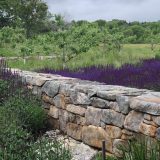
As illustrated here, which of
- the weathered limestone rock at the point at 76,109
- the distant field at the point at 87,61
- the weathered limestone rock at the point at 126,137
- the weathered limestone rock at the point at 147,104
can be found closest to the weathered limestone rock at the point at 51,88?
the weathered limestone rock at the point at 76,109

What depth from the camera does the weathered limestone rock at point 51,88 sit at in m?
6.57

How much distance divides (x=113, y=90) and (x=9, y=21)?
116 ft

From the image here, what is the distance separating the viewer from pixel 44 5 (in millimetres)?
40562

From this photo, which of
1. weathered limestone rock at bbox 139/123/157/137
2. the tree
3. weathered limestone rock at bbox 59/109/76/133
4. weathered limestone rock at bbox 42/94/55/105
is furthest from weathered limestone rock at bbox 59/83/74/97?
the tree

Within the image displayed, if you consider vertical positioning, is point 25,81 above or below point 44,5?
below

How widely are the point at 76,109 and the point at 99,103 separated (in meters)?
0.67

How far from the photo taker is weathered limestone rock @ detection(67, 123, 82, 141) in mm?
5973

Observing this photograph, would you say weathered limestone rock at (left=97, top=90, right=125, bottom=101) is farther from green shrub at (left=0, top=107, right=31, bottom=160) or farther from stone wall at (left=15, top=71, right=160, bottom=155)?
green shrub at (left=0, top=107, right=31, bottom=160)

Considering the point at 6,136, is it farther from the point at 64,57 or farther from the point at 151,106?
the point at 64,57

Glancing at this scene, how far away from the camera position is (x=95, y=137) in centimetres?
550

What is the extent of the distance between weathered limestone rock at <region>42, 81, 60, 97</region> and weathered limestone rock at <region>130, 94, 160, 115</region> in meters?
1.97

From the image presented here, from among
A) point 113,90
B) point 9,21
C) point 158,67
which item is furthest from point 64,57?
point 9,21

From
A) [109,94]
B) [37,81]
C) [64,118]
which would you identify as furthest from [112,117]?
[37,81]

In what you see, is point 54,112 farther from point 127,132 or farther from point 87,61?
point 87,61
